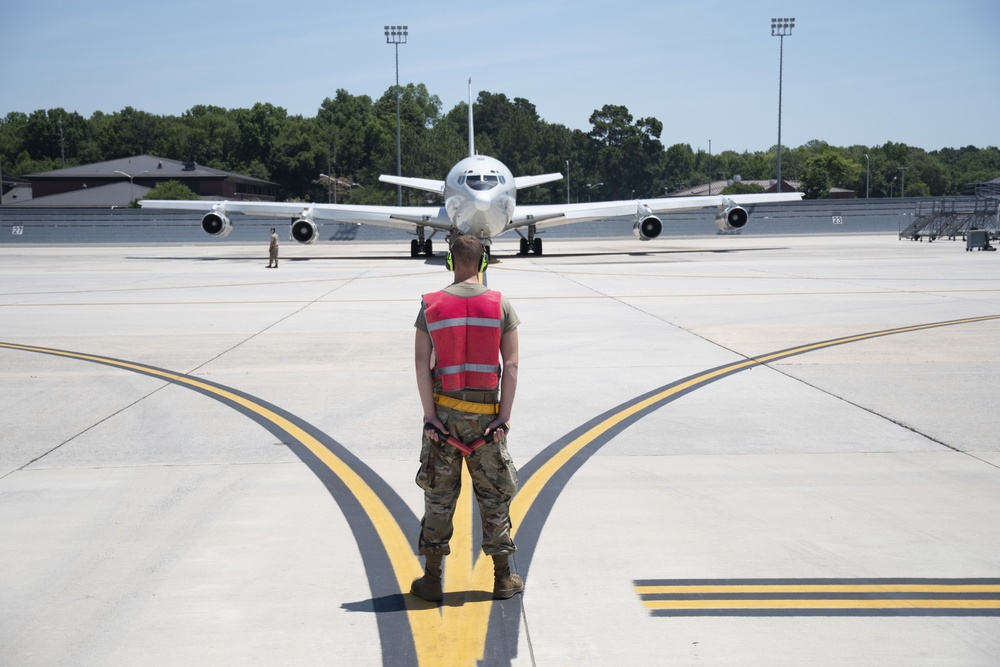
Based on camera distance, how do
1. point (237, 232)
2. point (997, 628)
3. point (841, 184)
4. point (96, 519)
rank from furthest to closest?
point (841, 184), point (237, 232), point (96, 519), point (997, 628)

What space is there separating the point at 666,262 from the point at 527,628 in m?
34.5

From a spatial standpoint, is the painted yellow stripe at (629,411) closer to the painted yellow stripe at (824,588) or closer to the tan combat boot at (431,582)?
the tan combat boot at (431,582)

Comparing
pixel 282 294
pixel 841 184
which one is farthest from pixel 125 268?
pixel 841 184

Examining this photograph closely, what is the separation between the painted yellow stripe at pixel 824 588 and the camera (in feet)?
16.9

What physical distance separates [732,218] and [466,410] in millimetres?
41724

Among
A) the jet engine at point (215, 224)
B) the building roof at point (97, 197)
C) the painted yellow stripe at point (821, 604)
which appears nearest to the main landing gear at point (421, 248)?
the jet engine at point (215, 224)

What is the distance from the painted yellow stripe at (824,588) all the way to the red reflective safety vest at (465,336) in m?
1.57

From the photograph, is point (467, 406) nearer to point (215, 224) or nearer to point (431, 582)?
point (431, 582)

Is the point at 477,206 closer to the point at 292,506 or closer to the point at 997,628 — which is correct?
the point at 292,506

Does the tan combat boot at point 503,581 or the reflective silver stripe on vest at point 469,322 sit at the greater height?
the reflective silver stripe on vest at point 469,322

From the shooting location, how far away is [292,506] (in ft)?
22.3

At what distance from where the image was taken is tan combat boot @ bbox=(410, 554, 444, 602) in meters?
5.11

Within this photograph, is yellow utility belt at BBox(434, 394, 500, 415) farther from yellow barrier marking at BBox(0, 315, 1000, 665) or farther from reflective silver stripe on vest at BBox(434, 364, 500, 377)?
yellow barrier marking at BBox(0, 315, 1000, 665)

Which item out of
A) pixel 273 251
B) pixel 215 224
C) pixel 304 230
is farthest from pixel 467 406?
pixel 215 224
